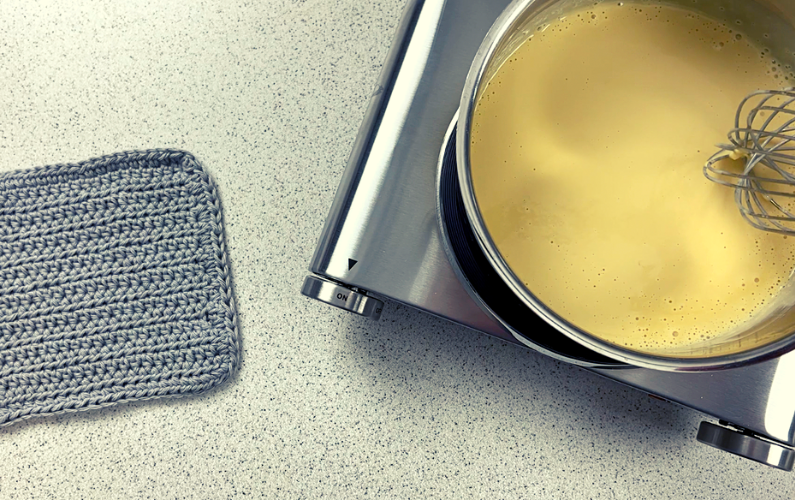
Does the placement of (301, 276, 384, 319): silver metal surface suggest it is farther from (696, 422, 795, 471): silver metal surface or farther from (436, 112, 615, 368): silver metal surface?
(696, 422, 795, 471): silver metal surface

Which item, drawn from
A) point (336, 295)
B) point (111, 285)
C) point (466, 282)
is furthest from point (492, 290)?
point (111, 285)

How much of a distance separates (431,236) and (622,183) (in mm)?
137

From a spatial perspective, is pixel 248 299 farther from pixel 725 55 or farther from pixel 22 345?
pixel 725 55

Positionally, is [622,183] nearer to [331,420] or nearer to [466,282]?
[466,282]

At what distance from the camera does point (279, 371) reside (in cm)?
54

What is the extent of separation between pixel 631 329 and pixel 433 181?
171 millimetres

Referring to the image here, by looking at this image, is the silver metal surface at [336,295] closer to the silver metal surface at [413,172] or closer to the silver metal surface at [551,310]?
the silver metal surface at [413,172]

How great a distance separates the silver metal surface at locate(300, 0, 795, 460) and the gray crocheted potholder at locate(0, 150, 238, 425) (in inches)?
8.1

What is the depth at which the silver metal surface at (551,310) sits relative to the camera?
27 cm

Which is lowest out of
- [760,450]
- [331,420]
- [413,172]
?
[331,420]

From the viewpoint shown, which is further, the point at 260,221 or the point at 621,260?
the point at 260,221


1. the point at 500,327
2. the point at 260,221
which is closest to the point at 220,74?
the point at 260,221

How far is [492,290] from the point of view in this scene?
0.37m

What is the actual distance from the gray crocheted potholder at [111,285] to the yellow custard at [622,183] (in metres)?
0.34
